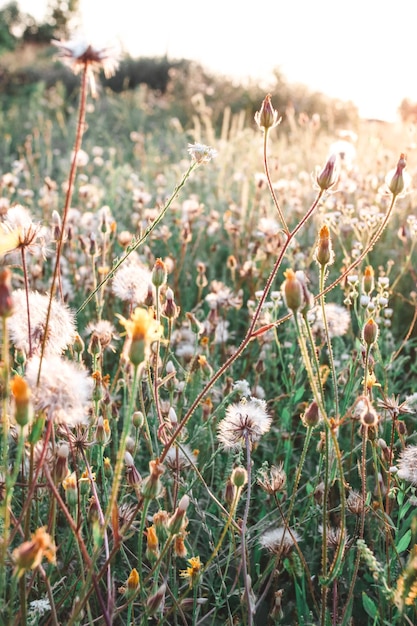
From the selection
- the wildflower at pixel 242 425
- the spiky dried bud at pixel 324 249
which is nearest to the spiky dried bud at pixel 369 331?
the spiky dried bud at pixel 324 249

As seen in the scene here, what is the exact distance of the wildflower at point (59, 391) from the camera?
957mm

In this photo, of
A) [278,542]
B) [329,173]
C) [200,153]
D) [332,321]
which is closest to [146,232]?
[200,153]

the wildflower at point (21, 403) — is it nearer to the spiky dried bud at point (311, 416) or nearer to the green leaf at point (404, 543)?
the spiky dried bud at point (311, 416)

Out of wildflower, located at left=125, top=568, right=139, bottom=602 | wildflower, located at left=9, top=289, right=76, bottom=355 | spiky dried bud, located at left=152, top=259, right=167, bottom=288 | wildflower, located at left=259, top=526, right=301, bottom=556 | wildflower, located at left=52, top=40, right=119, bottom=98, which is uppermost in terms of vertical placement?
wildflower, located at left=52, top=40, right=119, bottom=98

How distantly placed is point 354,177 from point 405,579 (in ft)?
10.0

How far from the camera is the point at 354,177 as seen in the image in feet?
12.0

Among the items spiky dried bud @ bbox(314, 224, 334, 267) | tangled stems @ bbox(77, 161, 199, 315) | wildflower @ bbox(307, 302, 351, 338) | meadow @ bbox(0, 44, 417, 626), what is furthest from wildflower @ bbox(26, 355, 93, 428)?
wildflower @ bbox(307, 302, 351, 338)

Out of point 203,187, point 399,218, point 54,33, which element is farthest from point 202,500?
point 54,33

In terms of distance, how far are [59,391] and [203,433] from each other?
909mm

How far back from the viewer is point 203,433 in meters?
1.82

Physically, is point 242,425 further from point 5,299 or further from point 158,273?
point 5,299

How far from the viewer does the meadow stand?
97 cm

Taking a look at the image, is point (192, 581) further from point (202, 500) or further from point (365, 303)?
point (365, 303)

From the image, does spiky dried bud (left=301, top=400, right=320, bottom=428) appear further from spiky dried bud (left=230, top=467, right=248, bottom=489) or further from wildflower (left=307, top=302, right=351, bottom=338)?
wildflower (left=307, top=302, right=351, bottom=338)
